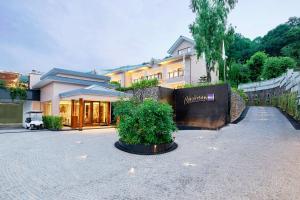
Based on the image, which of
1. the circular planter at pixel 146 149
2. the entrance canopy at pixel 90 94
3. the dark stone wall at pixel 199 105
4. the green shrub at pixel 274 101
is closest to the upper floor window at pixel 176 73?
the dark stone wall at pixel 199 105

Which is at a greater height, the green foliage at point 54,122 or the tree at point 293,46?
the tree at point 293,46

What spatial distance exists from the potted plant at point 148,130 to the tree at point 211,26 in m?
11.6

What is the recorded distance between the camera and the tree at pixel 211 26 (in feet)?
58.7

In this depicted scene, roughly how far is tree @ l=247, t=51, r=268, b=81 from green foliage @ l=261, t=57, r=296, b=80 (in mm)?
4224

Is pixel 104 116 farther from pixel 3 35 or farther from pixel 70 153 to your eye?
pixel 3 35

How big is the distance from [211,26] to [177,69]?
787 centimetres

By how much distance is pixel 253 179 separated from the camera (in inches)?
198

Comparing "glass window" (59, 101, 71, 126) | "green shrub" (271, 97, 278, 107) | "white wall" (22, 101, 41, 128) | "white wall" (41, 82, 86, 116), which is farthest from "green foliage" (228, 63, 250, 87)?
"white wall" (22, 101, 41, 128)

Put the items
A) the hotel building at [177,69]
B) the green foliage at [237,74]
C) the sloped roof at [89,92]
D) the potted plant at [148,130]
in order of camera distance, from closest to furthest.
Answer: the potted plant at [148,130] < the sloped roof at [89,92] < the hotel building at [177,69] < the green foliage at [237,74]

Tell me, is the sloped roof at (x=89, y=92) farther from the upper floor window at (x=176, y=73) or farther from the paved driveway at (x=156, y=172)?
the upper floor window at (x=176, y=73)

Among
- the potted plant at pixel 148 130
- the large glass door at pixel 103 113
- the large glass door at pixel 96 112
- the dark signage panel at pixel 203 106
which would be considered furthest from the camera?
the large glass door at pixel 96 112

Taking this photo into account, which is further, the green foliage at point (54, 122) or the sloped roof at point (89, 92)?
the green foliage at point (54, 122)

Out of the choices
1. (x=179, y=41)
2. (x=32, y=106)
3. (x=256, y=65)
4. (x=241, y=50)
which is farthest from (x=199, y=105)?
(x=241, y=50)

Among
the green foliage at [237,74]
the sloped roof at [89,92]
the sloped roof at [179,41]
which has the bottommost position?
the sloped roof at [89,92]
